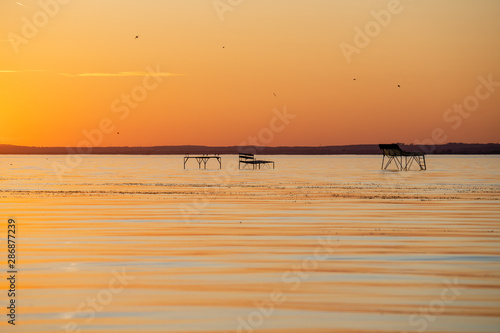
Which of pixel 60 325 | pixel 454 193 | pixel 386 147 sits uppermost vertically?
pixel 386 147

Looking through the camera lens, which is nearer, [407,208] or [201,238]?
[201,238]

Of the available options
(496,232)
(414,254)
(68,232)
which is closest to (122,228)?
(68,232)

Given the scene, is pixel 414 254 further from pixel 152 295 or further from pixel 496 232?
pixel 152 295

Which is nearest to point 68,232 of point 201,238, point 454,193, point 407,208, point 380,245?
point 201,238

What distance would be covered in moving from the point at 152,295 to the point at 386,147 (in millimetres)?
73033

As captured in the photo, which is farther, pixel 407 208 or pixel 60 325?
pixel 407 208

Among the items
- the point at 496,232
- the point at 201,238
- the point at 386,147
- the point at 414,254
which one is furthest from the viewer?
the point at 386,147

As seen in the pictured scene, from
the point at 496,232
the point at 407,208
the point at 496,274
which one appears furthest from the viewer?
the point at 407,208

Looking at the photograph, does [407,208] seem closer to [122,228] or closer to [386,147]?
[122,228]

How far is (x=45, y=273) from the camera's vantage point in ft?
47.9

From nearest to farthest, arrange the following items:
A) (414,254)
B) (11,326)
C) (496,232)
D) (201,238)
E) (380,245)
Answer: (11,326), (414,254), (380,245), (201,238), (496,232)

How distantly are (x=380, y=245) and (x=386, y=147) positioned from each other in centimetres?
6607

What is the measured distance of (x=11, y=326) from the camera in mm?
10516

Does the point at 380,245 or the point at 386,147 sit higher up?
the point at 386,147
